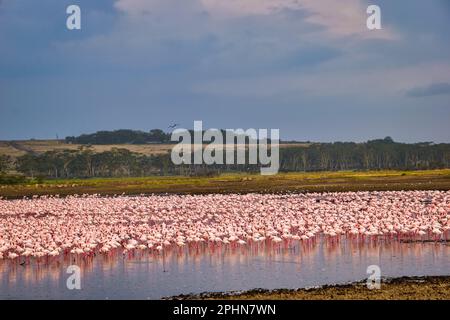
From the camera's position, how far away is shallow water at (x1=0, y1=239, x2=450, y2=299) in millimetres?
16359

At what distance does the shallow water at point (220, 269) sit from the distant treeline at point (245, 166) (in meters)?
126

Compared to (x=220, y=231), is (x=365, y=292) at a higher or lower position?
lower

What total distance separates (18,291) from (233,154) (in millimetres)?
165598

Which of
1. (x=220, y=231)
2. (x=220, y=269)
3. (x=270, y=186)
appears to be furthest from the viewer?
(x=270, y=186)

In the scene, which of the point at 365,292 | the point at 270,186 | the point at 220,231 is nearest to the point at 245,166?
the point at 270,186

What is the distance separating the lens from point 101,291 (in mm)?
16312

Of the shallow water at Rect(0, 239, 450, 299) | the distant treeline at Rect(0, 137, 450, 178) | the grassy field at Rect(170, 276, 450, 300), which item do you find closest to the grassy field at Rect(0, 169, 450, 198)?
the shallow water at Rect(0, 239, 450, 299)

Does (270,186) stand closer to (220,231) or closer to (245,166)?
(220,231)

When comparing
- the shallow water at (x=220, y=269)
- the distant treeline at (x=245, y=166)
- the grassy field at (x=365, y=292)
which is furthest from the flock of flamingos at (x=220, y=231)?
the distant treeline at (x=245, y=166)

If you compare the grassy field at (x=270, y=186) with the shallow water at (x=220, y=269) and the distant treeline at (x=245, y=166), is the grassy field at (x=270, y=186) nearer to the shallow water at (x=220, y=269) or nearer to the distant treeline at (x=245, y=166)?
the shallow water at (x=220, y=269)

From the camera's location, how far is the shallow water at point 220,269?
1636cm

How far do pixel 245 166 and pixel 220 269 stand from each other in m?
138

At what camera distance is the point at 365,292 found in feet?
47.5

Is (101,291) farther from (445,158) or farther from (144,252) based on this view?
(445,158)
